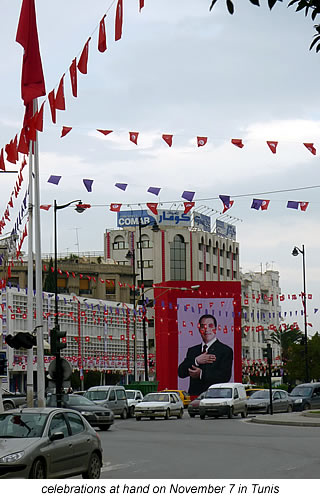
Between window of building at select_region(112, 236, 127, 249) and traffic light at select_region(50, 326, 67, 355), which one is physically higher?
window of building at select_region(112, 236, 127, 249)

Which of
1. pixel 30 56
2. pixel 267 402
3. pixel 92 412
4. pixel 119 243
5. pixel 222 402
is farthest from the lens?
pixel 119 243

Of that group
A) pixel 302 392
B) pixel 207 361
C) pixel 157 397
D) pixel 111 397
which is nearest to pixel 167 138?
pixel 111 397

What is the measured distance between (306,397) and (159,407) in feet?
33.6

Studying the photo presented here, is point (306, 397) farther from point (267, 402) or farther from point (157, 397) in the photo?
point (157, 397)

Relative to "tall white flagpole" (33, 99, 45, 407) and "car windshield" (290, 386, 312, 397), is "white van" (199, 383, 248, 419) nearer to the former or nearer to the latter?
"car windshield" (290, 386, 312, 397)

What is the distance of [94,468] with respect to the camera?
15.6 metres

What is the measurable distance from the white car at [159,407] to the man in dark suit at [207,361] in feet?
65.6

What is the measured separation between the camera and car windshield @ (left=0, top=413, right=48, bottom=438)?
48.2 feet

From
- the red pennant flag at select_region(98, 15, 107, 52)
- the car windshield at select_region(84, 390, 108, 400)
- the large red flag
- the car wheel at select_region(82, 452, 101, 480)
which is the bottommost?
the car windshield at select_region(84, 390, 108, 400)

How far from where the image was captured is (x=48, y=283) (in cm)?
10156

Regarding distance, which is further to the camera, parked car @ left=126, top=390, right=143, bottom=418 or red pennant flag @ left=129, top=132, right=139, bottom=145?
parked car @ left=126, top=390, right=143, bottom=418

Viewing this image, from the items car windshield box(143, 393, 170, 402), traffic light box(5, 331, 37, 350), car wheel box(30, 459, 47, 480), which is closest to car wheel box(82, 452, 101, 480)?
car wheel box(30, 459, 47, 480)

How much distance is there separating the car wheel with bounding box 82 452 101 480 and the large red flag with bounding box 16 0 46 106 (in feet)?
34.4

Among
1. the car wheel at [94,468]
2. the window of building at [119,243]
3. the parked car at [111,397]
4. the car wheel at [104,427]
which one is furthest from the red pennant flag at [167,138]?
the window of building at [119,243]
